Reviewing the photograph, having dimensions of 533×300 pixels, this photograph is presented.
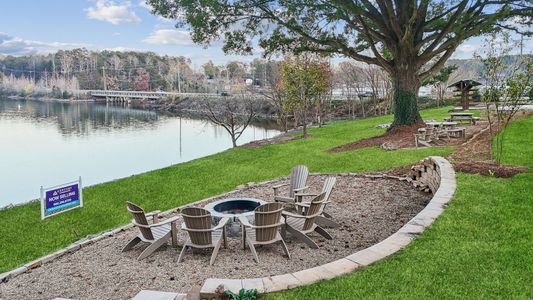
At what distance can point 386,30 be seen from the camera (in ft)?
51.4

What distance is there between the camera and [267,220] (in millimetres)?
5480

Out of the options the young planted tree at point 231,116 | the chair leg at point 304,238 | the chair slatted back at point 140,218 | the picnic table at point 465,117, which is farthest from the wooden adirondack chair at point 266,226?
the young planted tree at point 231,116

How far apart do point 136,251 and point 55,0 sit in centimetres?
4505

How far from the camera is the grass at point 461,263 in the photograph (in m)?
3.61

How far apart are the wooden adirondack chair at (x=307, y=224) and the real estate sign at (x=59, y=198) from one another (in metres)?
4.76

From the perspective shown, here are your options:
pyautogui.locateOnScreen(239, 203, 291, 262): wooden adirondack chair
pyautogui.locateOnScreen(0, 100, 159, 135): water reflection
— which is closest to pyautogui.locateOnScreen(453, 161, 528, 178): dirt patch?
pyautogui.locateOnScreen(239, 203, 291, 262): wooden adirondack chair

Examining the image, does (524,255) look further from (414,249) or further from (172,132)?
(172,132)

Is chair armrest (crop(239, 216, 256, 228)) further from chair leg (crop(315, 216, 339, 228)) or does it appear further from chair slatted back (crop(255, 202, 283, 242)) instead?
chair leg (crop(315, 216, 339, 228))

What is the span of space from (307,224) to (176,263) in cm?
203

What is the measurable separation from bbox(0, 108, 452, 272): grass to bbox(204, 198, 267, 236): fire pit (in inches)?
124

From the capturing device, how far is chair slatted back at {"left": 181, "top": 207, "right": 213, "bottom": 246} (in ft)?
17.7

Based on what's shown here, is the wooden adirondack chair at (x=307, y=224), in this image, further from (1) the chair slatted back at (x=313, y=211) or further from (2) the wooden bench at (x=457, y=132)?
(2) the wooden bench at (x=457, y=132)

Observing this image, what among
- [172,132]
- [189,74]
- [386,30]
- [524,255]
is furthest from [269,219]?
[189,74]

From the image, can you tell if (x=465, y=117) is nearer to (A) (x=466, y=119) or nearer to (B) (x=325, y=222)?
(A) (x=466, y=119)
